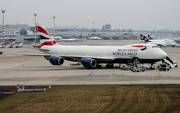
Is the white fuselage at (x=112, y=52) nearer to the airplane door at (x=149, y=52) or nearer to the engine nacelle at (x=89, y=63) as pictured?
the airplane door at (x=149, y=52)

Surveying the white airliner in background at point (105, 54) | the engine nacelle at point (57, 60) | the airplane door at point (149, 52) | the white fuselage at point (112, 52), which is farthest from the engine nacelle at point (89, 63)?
the airplane door at point (149, 52)

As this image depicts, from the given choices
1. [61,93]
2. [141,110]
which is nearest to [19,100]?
[61,93]

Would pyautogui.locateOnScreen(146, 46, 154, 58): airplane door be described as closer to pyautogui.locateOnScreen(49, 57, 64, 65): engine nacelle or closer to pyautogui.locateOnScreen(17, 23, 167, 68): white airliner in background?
pyautogui.locateOnScreen(17, 23, 167, 68): white airliner in background

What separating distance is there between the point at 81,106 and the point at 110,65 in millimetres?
28408

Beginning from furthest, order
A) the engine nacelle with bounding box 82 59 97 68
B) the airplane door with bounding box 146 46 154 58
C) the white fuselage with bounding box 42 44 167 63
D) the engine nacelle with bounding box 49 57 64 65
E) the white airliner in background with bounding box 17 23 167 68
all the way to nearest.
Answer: the engine nacelle with bounding box 49 57 64 65 < the engine nacelle with bounding box 82 59 97 68 < the white airliner in background with bounding box 17 23 167 68 < the white fuselage with bounding box 42 44 167 63 < the airplane door with bounding box 146 46 154 58

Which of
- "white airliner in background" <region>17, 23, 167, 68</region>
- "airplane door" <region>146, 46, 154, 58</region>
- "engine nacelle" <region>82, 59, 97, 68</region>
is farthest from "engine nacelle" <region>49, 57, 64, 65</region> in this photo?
"airplane door" <region>146, 46, 154, 58</region>

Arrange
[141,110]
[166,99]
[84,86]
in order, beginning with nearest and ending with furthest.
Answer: [141,110]
[166,99]
[84,86]

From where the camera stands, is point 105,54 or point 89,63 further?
point 105,54

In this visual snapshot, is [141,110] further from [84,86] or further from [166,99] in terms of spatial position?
[84,86]

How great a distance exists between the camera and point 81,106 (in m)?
22.9

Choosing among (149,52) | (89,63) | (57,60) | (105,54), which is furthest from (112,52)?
(57,60)

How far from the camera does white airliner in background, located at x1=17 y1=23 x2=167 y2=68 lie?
46.5 metres

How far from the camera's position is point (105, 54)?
49188 mm

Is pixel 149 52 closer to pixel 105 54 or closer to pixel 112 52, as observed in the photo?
pixel 112 52
